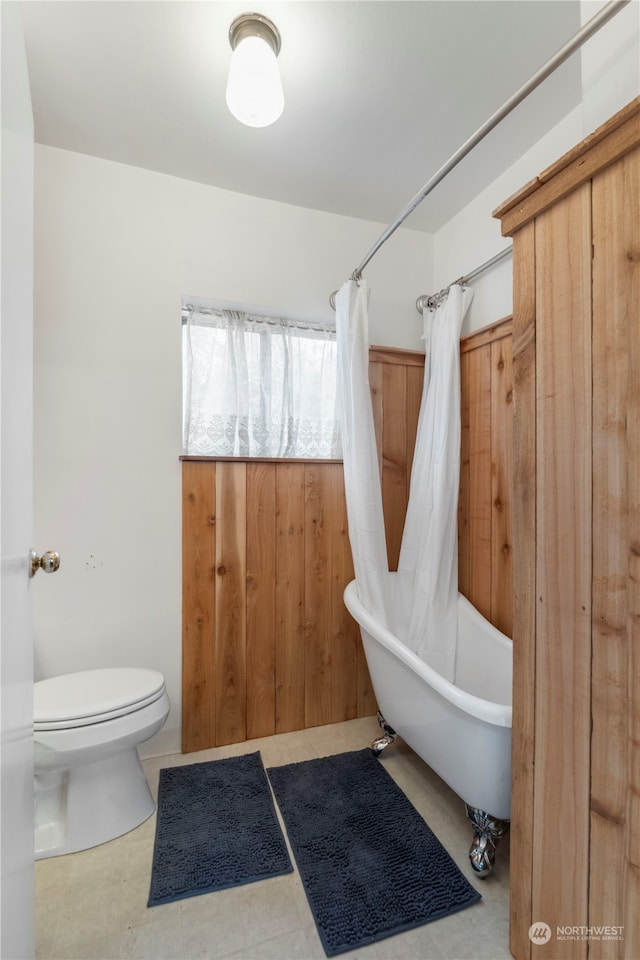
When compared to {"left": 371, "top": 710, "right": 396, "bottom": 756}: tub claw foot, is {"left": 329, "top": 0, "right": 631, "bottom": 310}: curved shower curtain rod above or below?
above

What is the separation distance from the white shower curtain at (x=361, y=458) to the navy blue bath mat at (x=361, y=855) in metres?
0.64

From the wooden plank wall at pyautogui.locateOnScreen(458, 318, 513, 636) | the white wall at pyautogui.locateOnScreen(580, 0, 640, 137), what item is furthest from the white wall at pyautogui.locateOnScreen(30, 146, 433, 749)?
the white wall at pyautogui.locateOnScreen(580, 0, 640, 137)

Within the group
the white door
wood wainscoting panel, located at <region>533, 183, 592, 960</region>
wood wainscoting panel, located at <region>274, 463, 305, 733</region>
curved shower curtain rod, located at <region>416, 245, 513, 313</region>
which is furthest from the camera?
wood wainscoting panel, located at <region>274, 463, 305, 733</region>

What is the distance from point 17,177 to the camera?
0.81m

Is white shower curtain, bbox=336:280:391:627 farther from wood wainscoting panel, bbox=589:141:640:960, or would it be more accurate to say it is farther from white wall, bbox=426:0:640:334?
wood wainscoting panel, bbox=589:141:640:960

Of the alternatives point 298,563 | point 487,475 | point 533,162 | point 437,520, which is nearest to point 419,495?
point 437,520

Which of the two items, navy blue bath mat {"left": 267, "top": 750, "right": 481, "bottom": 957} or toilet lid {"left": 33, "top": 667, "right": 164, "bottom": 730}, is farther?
toilet lid {"left": 33, "top": 667, "right": 164, "bottom": 730}

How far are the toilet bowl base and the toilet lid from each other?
0.19m

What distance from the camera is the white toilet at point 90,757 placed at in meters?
1.41

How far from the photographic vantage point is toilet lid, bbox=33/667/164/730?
4.64ft

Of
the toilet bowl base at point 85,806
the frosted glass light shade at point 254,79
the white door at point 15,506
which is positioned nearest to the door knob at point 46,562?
the white door at point 15,506

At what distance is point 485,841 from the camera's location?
137cm

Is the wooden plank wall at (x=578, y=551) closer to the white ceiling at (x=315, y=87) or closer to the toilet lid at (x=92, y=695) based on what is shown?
the white ceiling at (x=315, y=87)

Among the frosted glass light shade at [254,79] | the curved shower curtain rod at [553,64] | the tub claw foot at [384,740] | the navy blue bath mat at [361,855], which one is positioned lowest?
the navy blue bath mat at [361,855]
